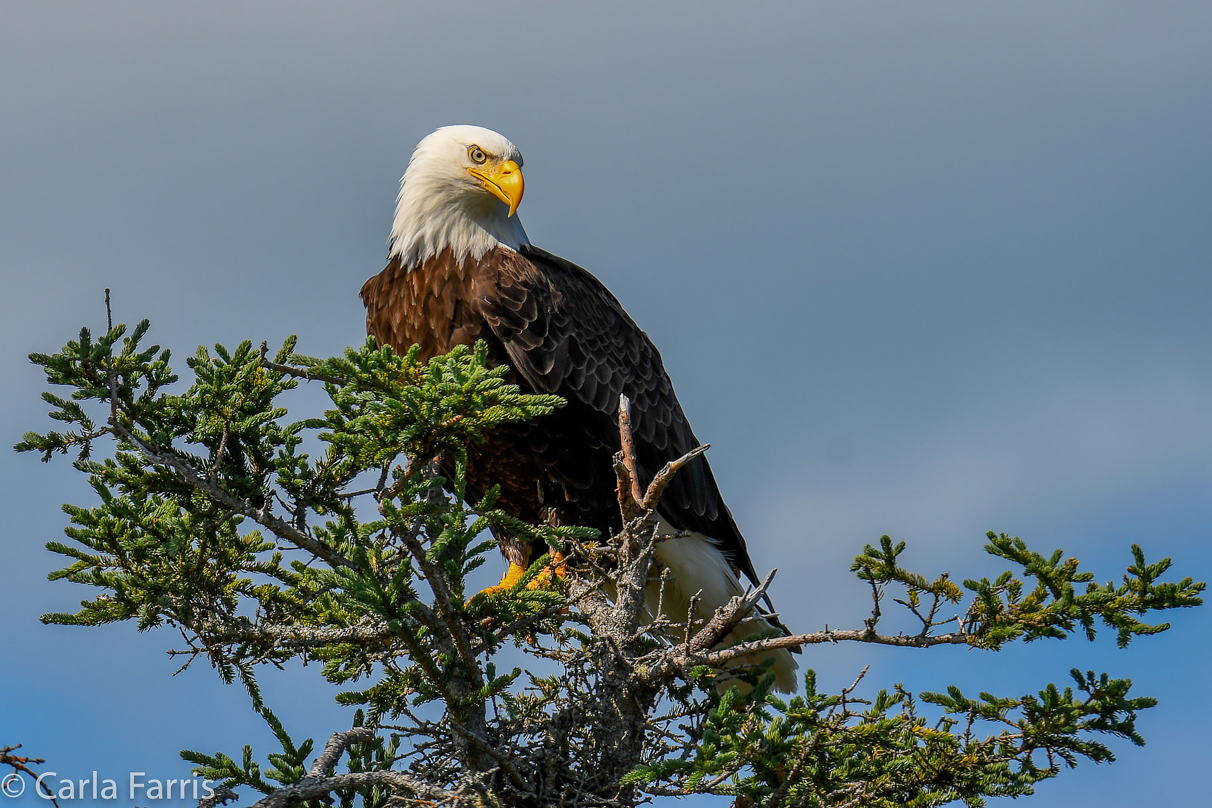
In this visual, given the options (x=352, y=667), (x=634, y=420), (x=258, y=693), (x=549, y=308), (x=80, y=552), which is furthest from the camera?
(x=634, y=420)

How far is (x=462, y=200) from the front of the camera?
5.95 m

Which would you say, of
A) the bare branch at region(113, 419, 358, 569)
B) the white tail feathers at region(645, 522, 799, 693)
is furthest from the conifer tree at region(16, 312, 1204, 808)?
the white tail feathers at region(645, 522, 799, 693)

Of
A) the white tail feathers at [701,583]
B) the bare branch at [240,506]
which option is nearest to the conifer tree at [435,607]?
the bare branch at [240,506]

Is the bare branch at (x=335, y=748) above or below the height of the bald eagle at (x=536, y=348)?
below

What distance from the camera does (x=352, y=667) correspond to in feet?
13.7

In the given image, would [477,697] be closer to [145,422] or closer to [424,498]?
[424,498]

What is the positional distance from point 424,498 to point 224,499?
0.66 metres

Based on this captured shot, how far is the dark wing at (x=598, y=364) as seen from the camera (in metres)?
5.46

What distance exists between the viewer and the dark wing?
546 centimetres

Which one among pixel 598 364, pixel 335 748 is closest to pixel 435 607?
pixel 335 748

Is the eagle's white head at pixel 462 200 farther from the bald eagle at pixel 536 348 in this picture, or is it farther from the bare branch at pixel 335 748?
the bare branch at pixel 335 748

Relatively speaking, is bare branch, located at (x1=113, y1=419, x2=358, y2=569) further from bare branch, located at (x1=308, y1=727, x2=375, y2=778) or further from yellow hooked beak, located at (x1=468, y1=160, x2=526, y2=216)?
yellow hooked beak, located at (x1=468, y1=160, x2=526, y2=216)

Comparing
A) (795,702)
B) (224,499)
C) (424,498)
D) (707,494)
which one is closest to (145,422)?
(224,499)

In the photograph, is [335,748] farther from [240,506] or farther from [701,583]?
[701,583]
